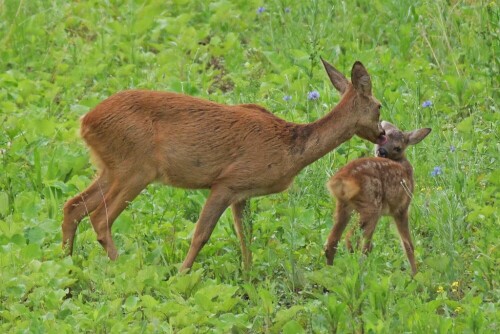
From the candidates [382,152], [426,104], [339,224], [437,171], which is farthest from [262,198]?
[426,104]

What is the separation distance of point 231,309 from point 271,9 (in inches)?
227

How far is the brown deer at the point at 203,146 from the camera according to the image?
8.60 m

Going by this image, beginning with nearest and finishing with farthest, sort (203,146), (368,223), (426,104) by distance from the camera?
(368,223)
(203,146)
(426,104)

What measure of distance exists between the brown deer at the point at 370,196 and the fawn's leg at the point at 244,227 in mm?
491

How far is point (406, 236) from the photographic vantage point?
8594 millimetres

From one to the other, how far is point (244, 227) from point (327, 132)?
0.83m

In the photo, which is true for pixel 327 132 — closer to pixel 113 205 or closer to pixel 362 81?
pixel 362 81

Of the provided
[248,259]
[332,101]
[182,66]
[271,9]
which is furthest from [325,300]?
[271,9]

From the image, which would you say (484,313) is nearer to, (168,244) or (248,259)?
(248,259)

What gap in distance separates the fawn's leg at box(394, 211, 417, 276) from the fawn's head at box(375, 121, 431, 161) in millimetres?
573

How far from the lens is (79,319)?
7523 millimetres

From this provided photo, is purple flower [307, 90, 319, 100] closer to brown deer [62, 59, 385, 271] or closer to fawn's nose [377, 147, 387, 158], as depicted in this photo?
fawn's nose [377, 147, 387, 158]

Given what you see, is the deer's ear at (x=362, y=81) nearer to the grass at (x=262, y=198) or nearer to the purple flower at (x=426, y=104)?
the grass at (x=262, y=198)

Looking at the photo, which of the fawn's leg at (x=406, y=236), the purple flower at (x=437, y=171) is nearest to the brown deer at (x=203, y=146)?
the purple flower at (x=437, y=171)
